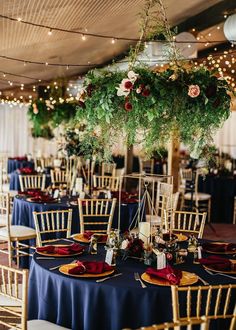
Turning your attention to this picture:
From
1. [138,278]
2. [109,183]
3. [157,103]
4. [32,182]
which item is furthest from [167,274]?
[32,182]

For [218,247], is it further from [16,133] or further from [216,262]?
[16,133]

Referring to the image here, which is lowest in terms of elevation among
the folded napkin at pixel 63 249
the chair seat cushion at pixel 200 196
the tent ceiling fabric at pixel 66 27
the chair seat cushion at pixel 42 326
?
the chair seat cushion at pixel 42 326

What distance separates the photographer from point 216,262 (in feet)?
11.1

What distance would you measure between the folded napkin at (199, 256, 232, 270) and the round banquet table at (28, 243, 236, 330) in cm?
Answer: 11

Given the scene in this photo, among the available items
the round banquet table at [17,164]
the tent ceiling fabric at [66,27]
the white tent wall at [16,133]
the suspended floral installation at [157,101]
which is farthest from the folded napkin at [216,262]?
the white tent wall at [16,133]

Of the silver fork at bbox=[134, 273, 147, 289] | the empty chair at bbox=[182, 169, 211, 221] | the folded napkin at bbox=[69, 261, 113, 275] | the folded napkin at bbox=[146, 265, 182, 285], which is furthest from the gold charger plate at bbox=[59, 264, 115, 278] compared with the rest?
the empty chair at bbox=[182, 169, 211, 221]

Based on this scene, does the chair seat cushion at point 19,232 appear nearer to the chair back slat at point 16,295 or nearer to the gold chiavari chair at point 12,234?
the gold chiavari chair at point 12,234

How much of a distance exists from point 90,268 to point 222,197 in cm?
660


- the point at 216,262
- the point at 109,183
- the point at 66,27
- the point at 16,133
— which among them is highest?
the point at 66,27

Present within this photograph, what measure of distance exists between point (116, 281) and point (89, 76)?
4.69 feet

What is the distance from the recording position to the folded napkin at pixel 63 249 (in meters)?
3.57

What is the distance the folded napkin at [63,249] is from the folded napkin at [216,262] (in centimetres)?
92

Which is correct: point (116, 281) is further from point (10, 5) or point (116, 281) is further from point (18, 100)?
point (18, 100)

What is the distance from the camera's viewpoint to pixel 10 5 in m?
4.41
